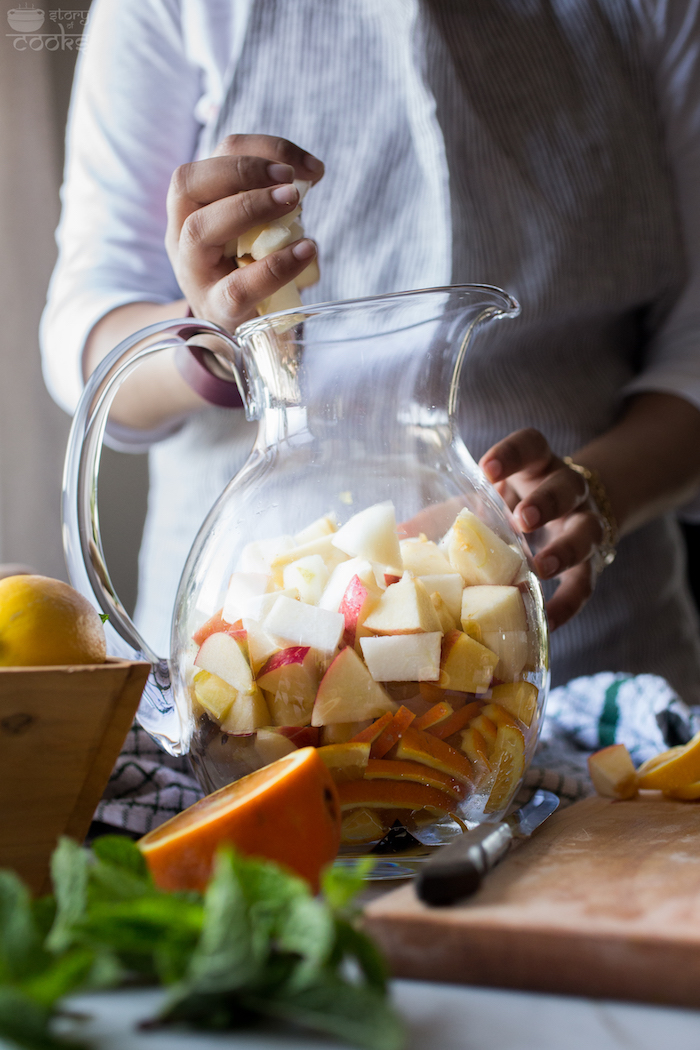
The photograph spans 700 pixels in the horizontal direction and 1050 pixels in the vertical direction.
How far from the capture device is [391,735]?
0.40 meters

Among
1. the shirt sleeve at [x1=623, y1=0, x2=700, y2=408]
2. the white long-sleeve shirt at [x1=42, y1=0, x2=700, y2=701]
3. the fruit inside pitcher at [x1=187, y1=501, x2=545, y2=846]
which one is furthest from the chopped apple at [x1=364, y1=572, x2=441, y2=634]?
the shirt sleeve at [x1=623, y1=0, x2=700, y2=408]

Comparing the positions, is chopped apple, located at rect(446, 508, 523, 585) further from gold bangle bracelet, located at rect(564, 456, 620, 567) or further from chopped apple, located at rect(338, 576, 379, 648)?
gold bangle bracelet, located at rect(564, 456, 620, 567)

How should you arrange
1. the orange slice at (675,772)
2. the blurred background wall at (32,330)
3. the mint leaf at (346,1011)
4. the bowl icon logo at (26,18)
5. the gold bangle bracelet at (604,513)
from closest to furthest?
the mint leaf at (346,1011)
the orange slice at (675,772)
the gold bangle bracelet at (604,513)
the bowl icon logo at (26,18)
the blurred background wall at (32,330)

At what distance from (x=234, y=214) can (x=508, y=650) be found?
0.29 m

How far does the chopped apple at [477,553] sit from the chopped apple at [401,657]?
0.06 metres

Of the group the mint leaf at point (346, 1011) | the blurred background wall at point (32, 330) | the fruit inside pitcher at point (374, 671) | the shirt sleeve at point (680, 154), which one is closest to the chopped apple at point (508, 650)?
the fruit inside pitcher at point (374, 671)

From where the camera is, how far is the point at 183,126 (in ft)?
3.40

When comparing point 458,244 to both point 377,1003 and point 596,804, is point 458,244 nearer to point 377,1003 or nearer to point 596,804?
point 596,804

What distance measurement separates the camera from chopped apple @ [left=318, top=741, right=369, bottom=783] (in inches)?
15.7

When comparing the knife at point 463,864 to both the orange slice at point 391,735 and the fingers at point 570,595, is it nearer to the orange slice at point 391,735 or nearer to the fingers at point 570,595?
the orange slice at point 391,735

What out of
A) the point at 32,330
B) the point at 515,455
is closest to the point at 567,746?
the point at 515,455

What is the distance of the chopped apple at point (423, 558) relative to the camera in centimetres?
44

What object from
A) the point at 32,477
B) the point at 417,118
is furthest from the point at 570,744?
the point at 32,477

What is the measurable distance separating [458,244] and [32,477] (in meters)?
1.24
